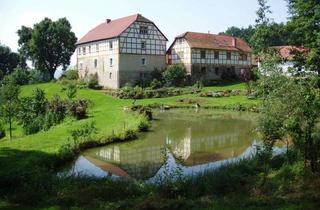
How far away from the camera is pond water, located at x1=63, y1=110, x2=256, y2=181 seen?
1765 centimetres

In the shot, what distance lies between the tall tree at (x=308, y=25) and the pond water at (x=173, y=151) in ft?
25.2

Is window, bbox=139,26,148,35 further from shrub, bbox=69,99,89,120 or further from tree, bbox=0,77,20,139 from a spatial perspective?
tree, bbox=0,77,20,139

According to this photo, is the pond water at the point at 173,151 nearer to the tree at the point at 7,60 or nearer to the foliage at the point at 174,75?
the foliage at the point at 174,75

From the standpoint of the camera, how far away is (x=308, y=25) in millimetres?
35531

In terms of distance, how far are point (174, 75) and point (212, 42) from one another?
36.9 feet

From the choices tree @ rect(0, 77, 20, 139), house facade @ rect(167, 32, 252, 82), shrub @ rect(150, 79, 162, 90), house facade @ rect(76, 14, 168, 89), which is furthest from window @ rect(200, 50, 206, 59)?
tree @ rect(0, 77, 20, 139)

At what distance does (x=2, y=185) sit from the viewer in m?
12.8

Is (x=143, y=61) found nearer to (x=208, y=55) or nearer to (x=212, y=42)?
(x=208, y=55)

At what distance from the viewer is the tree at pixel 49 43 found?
224ft

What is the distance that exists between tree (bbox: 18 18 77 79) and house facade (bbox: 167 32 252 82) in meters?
20.4

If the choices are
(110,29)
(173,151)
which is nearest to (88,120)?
(173,151)

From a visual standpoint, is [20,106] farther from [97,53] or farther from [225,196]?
[97,53]

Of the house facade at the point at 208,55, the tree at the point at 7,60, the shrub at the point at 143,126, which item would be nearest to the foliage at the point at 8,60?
the tree at the point at 7,60

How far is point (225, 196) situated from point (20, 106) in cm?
2054
